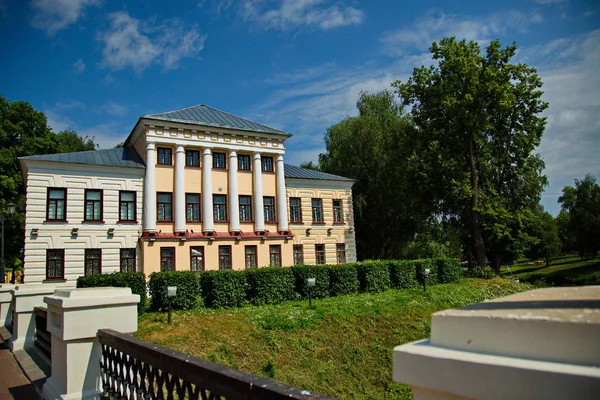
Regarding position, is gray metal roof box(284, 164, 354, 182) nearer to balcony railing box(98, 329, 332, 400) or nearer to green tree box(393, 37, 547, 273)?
green tree box(393, 37, 547, 273)

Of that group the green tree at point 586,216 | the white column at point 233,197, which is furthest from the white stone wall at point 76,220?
the green tree at point 586,216

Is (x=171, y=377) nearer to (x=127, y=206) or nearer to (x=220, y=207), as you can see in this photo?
(x=127, y=206)

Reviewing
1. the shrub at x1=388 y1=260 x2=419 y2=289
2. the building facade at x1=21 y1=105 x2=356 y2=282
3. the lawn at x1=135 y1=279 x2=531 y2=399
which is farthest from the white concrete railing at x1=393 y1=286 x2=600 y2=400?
the building facade at x1=21 y1=105 x2=356 y2=282

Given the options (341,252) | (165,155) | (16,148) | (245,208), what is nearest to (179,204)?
(165,155)

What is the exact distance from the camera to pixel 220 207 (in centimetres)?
2675

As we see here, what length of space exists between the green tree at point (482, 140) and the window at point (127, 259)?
21691 mm

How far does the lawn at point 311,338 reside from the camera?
41.2 ft

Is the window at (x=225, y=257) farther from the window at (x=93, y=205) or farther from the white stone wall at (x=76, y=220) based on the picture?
the window at (x=93, y=205)

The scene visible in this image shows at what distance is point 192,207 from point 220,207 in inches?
72.1

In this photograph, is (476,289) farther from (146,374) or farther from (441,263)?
(146,374)

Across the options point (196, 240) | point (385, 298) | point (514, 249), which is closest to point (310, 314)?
point (385, 298)

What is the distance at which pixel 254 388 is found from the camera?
82.0 inches

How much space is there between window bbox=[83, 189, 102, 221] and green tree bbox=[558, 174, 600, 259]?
157ft

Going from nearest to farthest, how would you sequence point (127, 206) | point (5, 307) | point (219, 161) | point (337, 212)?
point (5, 307) → point (127, 206) → point (219, 161) → point (337, 212)
